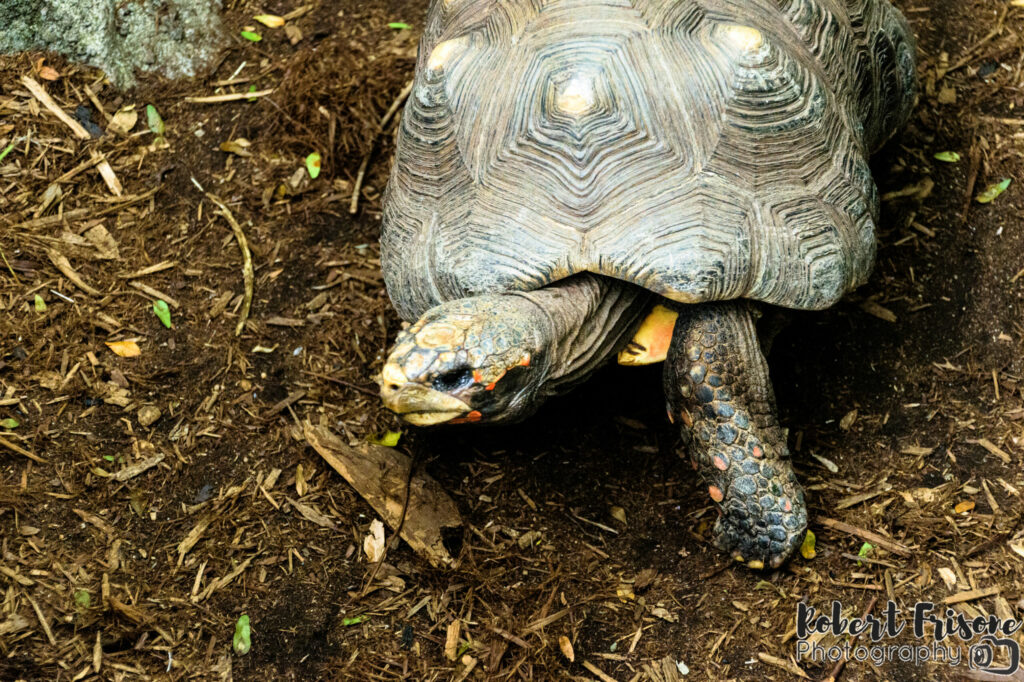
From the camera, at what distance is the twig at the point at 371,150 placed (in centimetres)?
466

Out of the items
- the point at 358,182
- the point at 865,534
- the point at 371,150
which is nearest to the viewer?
the point at 865,534

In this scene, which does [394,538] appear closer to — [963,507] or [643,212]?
[643,212]

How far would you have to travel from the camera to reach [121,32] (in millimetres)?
4980

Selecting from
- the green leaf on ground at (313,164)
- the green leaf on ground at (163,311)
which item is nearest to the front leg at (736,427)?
the green leaf on ground at (313,164)

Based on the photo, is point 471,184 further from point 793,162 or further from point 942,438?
point 942,438

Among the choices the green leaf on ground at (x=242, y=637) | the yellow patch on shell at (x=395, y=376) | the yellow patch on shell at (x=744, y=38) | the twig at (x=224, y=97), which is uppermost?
the yellow patch on shell at (x=744, y=38)

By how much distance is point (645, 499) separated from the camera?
3.85 metres

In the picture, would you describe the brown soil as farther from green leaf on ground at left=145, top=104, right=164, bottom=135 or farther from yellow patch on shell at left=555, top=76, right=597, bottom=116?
yellow patch on shell at left=555, top=76, right=597, bottom=116

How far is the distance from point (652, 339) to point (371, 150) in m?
1.90

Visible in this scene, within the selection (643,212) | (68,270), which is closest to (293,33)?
(68,270)

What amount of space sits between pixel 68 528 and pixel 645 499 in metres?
2.21

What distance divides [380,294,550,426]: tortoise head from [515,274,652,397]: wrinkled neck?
0.07 metres

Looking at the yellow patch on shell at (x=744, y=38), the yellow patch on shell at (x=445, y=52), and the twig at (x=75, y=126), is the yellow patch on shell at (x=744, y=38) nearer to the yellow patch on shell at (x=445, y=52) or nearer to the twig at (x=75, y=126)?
the yellow patch on shell at (x=445, y=52)

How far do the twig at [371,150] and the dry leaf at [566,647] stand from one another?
7.31 feet
